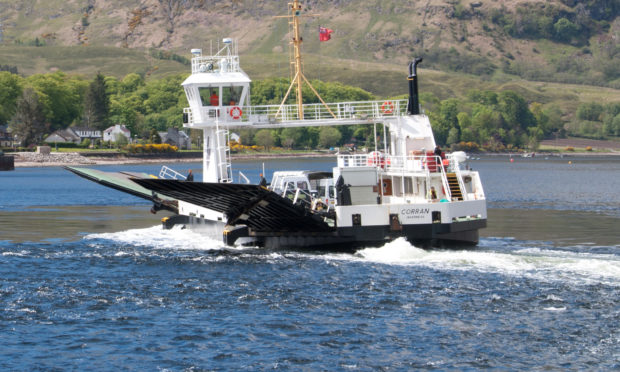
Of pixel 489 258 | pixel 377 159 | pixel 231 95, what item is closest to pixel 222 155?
Result: pixel 231 95

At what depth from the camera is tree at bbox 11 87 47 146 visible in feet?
607

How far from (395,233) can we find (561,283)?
890cm

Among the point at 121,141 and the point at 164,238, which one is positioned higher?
the point at 121,141

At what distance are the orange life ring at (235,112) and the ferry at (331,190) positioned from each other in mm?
53

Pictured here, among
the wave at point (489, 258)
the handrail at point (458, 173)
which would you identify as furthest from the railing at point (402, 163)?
the wave at point (489, 258)

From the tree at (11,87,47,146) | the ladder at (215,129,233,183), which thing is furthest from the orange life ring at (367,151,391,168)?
the tree at (11,87,47,146)

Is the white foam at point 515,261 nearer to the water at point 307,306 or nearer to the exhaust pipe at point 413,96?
the water at point 307,306

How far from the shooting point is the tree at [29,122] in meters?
185

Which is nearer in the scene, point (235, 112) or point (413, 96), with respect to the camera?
point (413, 96)

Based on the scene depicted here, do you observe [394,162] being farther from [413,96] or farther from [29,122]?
[29,122]

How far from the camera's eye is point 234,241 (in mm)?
40062

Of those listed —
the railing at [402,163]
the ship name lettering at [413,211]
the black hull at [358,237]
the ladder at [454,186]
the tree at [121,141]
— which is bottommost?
the black hull at [358,237]

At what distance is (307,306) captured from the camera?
1109 inches

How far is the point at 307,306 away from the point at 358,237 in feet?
33.3
